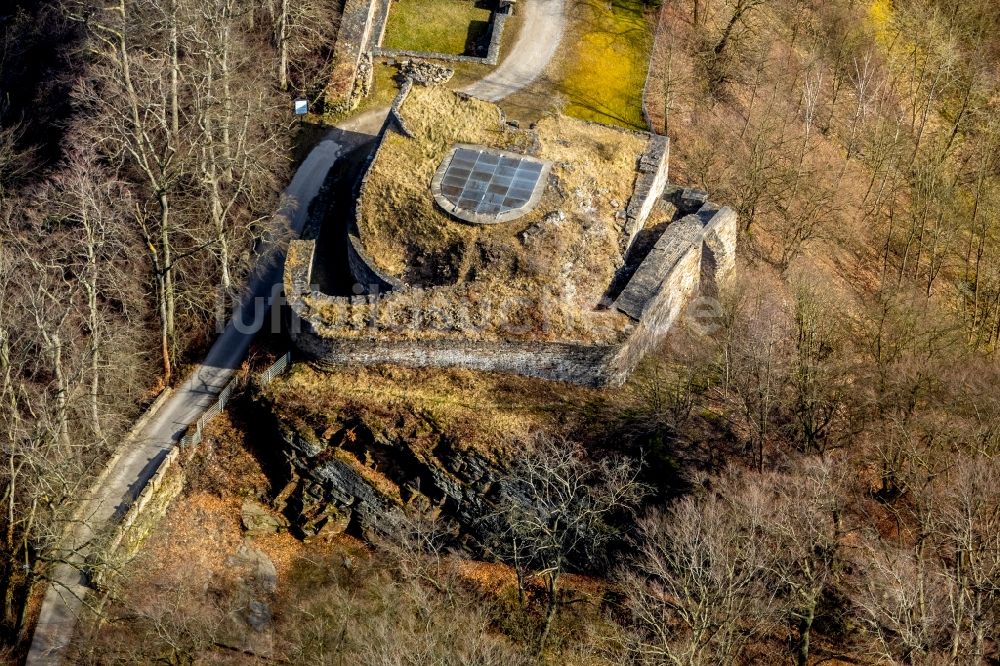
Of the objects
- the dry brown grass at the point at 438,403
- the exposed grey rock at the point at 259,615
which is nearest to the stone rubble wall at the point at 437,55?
the dry brown grass at the point at 438,403

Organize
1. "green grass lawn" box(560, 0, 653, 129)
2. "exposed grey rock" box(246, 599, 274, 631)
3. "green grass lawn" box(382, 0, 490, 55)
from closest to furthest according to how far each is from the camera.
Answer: "exposed grey rock" box(246, 599, 274, 631)
"green grass lawn" box(560, 0, 653, 129)
"green grass lawn" box(382, 0, 490, 55)

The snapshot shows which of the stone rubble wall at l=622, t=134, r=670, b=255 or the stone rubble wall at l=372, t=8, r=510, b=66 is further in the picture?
the stone rubble wall at l=372, t=8, r=510, b=66

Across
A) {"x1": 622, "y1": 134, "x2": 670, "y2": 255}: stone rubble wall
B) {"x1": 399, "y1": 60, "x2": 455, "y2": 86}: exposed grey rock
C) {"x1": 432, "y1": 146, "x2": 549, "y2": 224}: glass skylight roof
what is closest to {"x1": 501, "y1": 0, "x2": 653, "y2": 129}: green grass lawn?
{"x1": 399, "y1": 60, "x2": 455, "y2": 86}: exposed grey rock

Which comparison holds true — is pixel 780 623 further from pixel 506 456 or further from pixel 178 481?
pixel 178 481

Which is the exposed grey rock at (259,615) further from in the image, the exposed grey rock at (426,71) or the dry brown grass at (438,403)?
the exposed grey rock at (426,71)

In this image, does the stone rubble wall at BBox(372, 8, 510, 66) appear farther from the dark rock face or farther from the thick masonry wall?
the dark rock face

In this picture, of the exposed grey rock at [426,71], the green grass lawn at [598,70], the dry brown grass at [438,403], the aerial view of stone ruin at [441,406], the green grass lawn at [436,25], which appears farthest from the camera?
the green grass lawn at [436,25]

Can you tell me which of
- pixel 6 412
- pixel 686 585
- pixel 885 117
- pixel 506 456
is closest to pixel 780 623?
pixel 686 585
